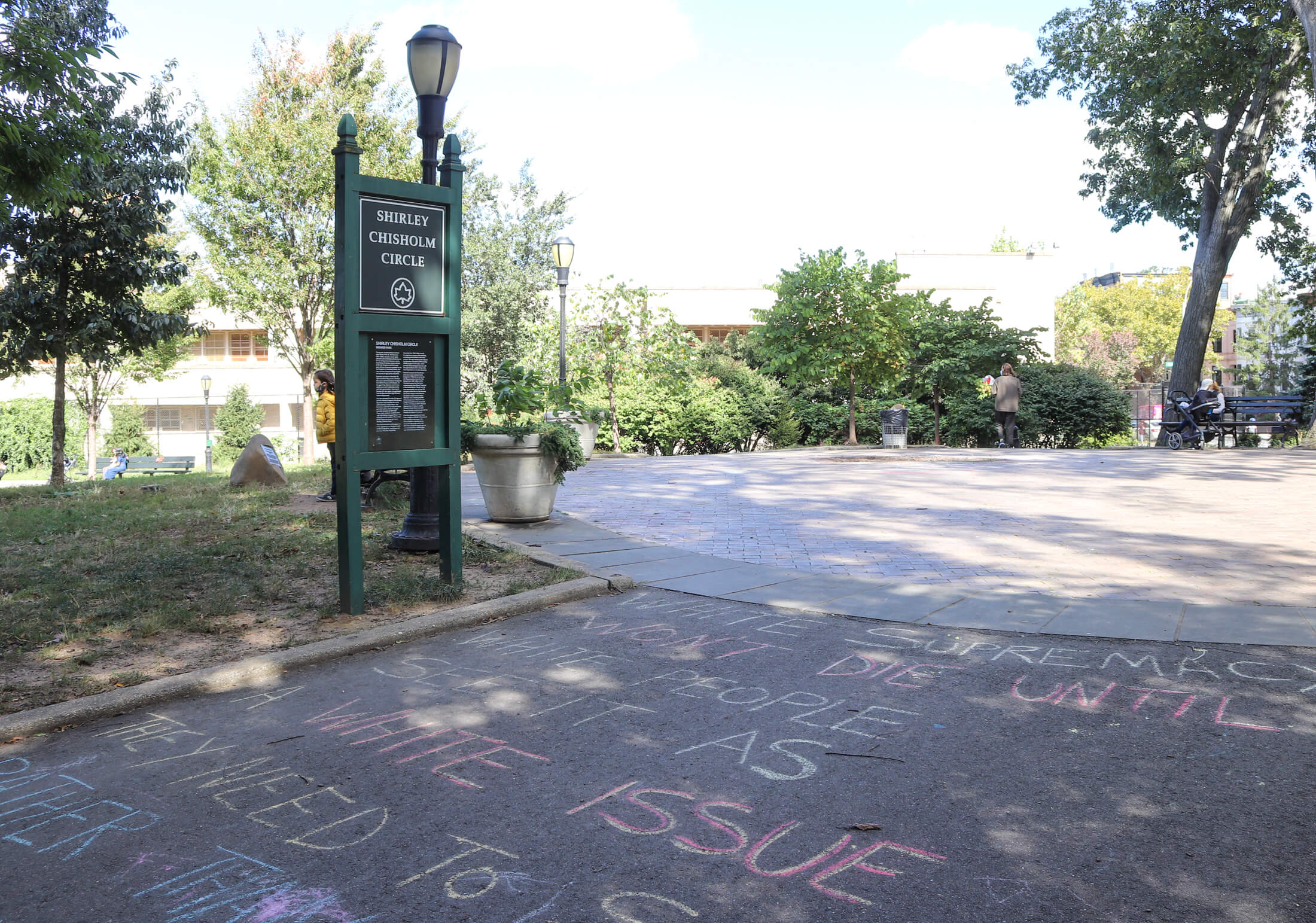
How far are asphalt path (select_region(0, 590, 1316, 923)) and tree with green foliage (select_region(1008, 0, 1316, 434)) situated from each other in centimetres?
2287

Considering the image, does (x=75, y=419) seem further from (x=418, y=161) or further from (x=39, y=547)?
(x=39, y=547)

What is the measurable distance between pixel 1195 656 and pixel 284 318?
27.5 m

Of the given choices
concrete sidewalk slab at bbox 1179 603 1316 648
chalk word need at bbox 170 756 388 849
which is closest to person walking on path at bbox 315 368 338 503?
chalk word need at bbox 170 756 388 849

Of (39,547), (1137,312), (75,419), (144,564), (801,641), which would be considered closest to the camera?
(801,641)

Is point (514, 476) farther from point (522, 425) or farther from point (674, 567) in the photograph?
point (674, 567)

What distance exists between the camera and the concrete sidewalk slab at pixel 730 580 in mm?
6664

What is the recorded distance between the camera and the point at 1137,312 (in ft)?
222

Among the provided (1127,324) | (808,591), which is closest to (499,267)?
(808,591)

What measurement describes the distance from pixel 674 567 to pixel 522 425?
279 cm

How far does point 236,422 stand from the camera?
147 feet

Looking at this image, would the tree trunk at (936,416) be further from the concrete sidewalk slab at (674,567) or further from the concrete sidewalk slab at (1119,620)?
the concrete sidewalk slab at (1119,620)

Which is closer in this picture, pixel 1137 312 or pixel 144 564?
pixel 144 564

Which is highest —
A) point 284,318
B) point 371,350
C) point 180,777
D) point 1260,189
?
point 1260,189

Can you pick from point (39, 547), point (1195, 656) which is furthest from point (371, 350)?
point (1195, 656)
